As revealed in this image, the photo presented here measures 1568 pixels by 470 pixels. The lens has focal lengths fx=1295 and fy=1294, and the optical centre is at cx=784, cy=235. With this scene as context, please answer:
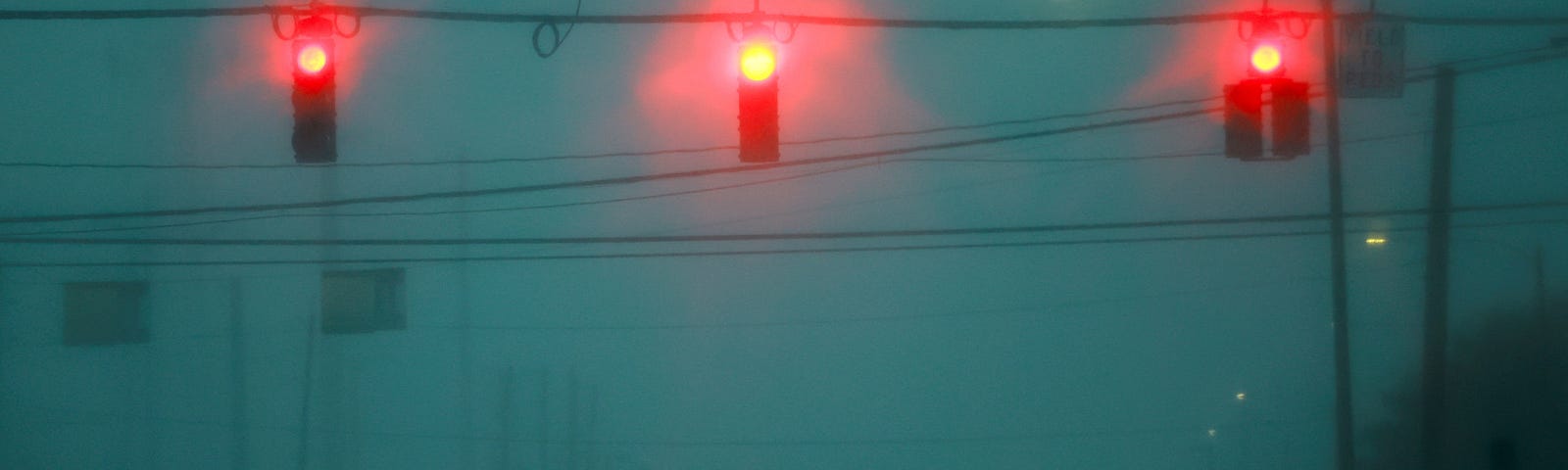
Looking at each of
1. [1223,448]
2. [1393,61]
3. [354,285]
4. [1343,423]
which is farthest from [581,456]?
[1393,61]

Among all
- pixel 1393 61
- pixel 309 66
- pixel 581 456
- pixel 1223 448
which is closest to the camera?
pixel 309 66

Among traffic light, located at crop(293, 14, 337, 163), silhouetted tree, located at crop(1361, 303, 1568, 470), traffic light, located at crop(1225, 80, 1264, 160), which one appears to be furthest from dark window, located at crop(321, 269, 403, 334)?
silhouetted tree, located at crop(1361, 303, 1568, 470)

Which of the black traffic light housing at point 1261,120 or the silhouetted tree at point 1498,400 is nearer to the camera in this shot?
the black traffic light housing at point 1261,120

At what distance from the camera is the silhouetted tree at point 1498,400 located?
16188mm

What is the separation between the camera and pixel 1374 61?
1042cm

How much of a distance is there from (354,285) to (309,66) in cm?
1148

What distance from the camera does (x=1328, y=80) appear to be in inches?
499

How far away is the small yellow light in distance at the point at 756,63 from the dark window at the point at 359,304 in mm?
11154

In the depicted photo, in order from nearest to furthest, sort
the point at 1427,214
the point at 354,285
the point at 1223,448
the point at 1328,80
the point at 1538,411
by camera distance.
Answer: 1. the point at 1328,80
2. the point at 1427,214
3. the point at 1538,411
4. the point at 354,285
5. the point at 1223,448

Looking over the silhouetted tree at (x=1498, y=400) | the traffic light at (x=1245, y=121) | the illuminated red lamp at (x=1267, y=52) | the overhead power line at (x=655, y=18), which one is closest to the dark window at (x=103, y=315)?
the overhead power line at (x=655, y=18)

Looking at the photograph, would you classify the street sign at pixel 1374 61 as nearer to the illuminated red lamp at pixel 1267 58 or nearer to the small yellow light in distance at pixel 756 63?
the illuminated red lamp at pixel 1267 58

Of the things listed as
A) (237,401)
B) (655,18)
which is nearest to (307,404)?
(237,401)

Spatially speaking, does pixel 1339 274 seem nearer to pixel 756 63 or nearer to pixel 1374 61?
pixel 1374 61

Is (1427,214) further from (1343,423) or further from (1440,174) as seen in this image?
(1343,423)
